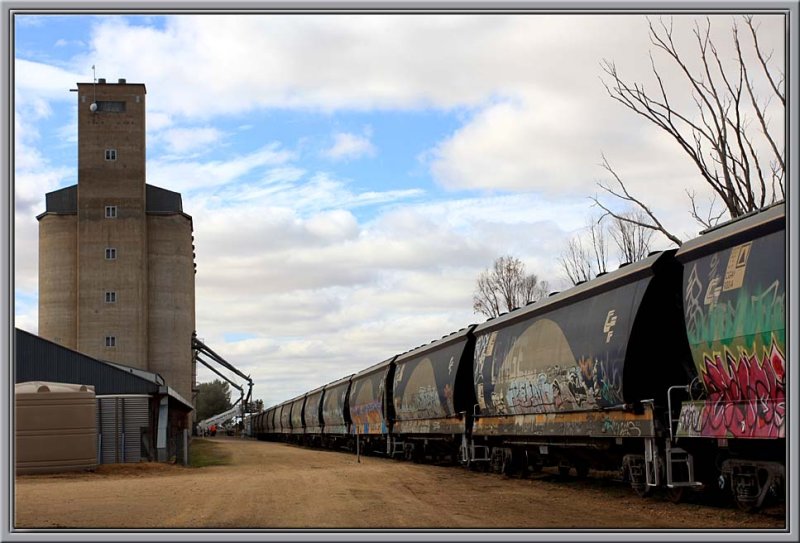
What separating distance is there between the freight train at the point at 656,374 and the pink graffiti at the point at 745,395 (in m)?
0.02

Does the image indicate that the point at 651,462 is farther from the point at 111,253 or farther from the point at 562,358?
the point at 111,253

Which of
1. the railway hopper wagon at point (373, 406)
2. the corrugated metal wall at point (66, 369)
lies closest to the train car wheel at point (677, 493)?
the railway hopper wagon at point (373, 406)

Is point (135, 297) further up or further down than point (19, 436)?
further up

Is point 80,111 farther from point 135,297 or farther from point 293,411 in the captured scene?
point 293,411

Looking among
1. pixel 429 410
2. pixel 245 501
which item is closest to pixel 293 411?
pixel 429 410

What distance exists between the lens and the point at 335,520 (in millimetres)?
12773

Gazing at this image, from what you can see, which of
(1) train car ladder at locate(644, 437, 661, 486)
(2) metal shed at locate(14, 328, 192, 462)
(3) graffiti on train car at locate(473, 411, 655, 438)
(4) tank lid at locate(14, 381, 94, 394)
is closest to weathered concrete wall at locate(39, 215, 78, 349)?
(2) metal shed at locate(14, 328, 192, 462)

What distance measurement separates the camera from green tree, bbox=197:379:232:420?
152 metres

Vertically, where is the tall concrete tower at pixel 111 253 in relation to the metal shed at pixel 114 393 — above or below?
above

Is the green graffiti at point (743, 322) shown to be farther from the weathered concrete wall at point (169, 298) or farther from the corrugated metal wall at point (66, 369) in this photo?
the weathered concrete wall at point (169, 298)

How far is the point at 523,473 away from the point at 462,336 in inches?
206

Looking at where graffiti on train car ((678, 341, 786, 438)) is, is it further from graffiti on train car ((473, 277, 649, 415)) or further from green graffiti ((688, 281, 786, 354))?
graffiti on train car ((473, 277, 649, 415))

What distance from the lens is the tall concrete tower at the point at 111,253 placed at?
68875 mm

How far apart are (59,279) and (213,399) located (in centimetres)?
8651
